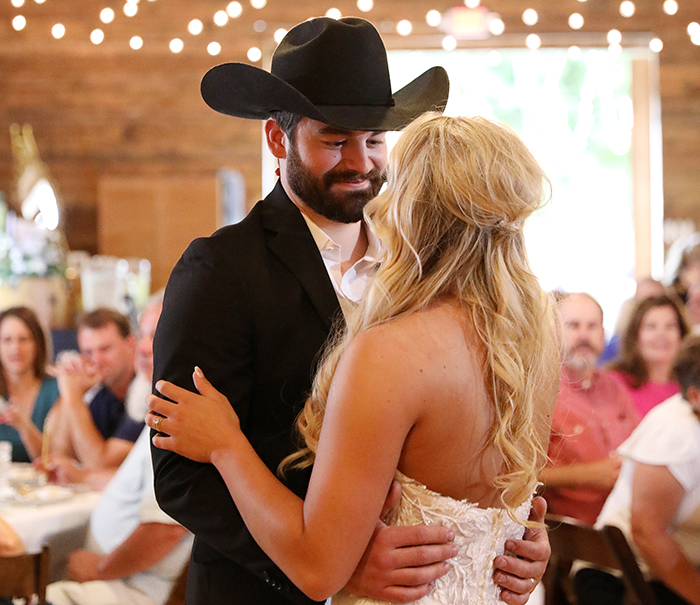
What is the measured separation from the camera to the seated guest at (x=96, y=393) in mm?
3439

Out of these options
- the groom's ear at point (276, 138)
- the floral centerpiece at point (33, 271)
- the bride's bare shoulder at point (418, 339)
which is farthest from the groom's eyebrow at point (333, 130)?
the floral centerpiece at point (33, 271)

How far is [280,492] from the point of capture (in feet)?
4.07

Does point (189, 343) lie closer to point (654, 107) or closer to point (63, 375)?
point (63, 375)

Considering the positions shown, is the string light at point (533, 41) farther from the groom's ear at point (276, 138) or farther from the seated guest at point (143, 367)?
the groom's ear at point (276, 138)

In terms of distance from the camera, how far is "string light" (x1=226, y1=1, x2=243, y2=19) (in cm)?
743

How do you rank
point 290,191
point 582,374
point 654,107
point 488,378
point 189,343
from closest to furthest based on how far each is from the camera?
1. point 488,378
2. point 189,343
3. point 290,191
4. point 582,374
5. point 654,107

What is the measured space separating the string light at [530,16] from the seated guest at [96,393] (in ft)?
16.9

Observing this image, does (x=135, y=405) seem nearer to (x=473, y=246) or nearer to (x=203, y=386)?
(x=203, y=386)

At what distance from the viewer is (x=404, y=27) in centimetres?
727

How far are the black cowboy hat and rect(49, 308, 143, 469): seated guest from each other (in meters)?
2.11

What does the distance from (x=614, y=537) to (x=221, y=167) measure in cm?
601

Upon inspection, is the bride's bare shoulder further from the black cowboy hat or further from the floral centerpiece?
the floral centerpiece

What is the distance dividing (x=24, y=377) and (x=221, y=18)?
15.2 feet

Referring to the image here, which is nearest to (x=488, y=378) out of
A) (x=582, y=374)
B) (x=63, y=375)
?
(x=582, y=374)
